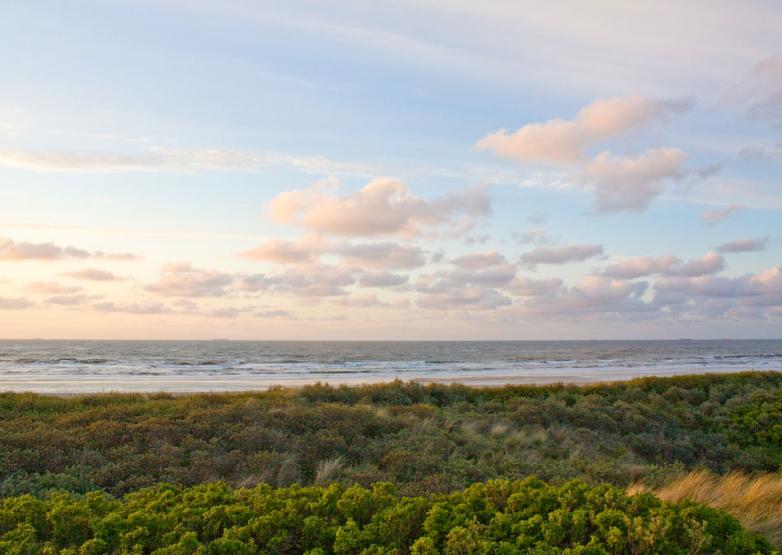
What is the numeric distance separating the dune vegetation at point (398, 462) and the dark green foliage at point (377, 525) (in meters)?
0.02

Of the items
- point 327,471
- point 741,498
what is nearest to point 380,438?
point 327,471

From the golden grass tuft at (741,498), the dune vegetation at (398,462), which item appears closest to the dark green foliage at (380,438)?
the dune vegetation at (398,462)

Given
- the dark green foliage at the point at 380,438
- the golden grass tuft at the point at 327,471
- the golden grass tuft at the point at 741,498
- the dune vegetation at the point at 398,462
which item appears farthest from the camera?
the dark green foliage at the point at 380,438

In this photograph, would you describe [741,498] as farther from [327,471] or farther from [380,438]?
[380,438]

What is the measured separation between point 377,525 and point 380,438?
7.23 metres

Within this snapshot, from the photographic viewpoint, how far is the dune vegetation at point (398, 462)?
5242 millimetres

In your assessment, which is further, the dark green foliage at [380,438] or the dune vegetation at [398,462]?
the dark green foliage at [380,438]

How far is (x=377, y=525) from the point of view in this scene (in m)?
5.31

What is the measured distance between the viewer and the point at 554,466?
10320mm

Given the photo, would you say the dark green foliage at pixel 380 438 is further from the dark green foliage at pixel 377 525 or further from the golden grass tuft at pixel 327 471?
Answer: the dark green foliage at pixel 377 525

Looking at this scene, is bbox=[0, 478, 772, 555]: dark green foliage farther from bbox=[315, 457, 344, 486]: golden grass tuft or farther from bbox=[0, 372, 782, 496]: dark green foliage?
bbox=[315, 457, 344, 486]: golden grass tuft

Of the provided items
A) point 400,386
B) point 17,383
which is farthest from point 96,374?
point 400,386

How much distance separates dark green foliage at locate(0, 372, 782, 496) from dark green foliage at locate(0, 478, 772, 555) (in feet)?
7.79

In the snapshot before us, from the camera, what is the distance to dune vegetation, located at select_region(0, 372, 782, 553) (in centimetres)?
524
